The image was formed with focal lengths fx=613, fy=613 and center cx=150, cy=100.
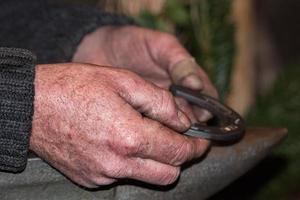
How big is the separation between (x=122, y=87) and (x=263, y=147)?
0.26 meters

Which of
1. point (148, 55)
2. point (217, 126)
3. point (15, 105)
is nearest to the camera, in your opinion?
point (15, 105)

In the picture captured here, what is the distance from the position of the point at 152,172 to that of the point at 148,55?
0.39 m

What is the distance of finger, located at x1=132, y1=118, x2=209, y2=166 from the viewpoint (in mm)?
785

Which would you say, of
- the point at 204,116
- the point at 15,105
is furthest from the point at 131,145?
the point at 204,116

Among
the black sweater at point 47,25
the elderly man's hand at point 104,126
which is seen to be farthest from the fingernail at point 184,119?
the black sweater at point 47,25

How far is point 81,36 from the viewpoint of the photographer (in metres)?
1.20

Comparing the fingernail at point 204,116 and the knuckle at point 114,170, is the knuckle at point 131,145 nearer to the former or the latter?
the knuckle at point 114,170

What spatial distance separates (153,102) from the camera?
81cm

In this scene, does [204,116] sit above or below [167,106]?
below

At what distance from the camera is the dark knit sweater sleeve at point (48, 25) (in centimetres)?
119

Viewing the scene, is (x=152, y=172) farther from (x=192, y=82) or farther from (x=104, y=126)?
(x=192, y=82)

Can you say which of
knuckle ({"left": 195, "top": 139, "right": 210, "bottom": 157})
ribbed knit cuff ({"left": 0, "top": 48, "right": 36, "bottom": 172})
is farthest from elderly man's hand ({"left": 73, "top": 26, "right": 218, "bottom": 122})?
ribbed knit cuff ({"left": 0, "top": 48, "right": 36, "bottom": 172})

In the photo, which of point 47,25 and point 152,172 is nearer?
point 152,172

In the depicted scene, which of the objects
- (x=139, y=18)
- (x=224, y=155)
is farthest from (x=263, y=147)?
(x=139, y=18)
